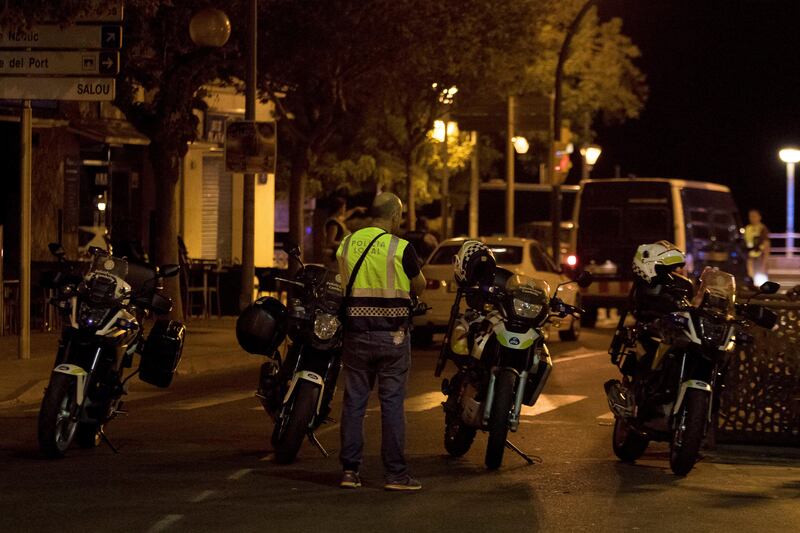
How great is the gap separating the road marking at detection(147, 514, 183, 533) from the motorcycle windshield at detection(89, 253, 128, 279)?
2637 mm

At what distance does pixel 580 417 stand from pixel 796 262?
32.0 meters

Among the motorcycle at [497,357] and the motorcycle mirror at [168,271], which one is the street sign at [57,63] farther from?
the motorcycle at [497,357]

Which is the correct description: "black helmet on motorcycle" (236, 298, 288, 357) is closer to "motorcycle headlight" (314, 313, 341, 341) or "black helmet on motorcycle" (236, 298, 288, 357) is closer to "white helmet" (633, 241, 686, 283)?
"motorcycle headlight" (314, 313, 341, 341)

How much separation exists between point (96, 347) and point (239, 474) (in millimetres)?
1423

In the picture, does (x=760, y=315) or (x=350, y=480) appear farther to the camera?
(x=760, y=315)

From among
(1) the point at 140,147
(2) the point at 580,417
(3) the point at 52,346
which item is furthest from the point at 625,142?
(2) the point at 580,417

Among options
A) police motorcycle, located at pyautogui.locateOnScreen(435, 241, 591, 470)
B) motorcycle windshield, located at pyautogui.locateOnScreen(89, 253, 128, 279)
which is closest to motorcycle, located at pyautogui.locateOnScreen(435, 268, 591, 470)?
police motorcycle, located at pyautogui.locateOnScreen(435, 241, 591, 470)

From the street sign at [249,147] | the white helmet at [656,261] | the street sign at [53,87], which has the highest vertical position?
the street sign at [53,87]

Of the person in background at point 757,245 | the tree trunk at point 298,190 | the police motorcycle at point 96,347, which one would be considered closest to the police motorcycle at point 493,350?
the police motorcycle at point 96,347

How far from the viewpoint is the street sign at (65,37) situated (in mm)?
16656

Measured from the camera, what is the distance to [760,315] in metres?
10.6

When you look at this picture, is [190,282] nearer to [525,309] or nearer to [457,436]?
[457,436]

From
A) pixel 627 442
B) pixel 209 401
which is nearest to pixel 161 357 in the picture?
pixel 627 442

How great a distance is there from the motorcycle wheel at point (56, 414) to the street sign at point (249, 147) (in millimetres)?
9323
